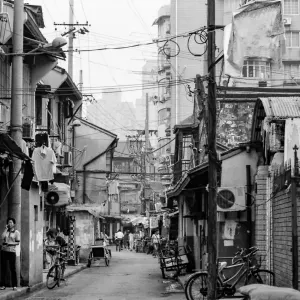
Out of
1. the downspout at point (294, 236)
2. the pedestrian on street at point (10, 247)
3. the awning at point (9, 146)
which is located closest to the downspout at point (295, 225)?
the downspout at point (294, 236)

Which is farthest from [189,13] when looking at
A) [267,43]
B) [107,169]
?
[267,43]

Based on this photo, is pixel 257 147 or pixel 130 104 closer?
pixel 257 147

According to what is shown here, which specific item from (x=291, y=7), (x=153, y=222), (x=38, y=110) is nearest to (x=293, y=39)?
(x=291, y=7)

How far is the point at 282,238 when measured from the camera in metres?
18.8

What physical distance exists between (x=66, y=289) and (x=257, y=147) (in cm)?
738

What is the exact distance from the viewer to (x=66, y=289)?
24.6 meters

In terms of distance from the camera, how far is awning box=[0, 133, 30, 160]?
1830cm

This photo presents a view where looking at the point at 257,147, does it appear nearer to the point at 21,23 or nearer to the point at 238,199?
the point at 238,199

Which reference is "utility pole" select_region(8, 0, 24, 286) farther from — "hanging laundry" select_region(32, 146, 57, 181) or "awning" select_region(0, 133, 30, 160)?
"hanging laundry" select_region(32, 146, 57, 181)

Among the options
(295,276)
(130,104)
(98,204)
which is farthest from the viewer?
(130,104)

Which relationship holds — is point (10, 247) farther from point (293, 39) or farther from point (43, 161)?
point (293, 39)

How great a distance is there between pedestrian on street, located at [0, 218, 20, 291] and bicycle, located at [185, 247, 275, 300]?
576cm

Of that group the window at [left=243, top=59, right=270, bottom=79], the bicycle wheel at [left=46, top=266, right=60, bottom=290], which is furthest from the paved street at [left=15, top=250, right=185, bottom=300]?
the window at [left=243, top=59, right=270, bottom=79]

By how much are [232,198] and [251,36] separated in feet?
20.5
